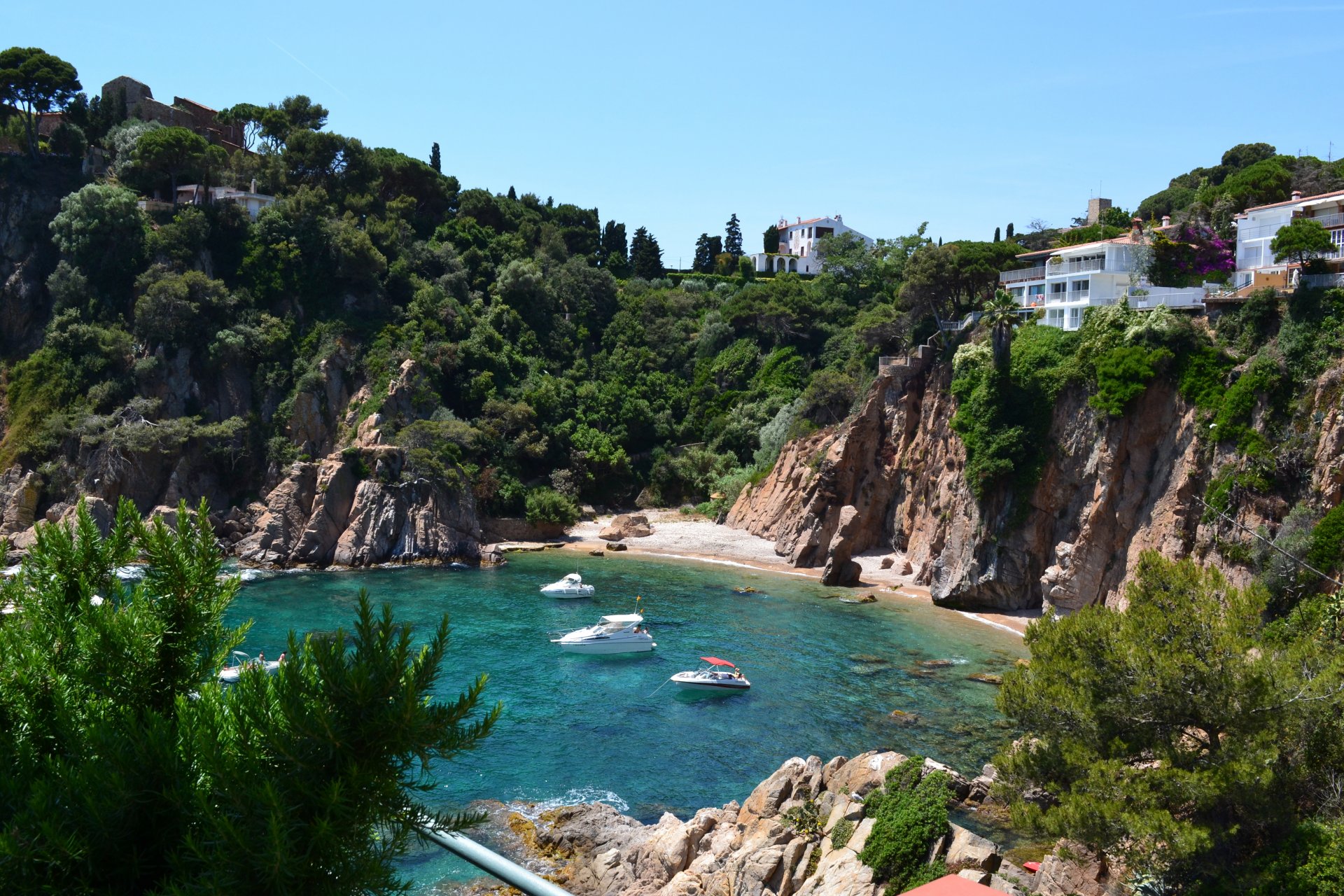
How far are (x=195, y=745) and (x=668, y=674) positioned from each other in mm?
27722

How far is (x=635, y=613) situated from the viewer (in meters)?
41.4

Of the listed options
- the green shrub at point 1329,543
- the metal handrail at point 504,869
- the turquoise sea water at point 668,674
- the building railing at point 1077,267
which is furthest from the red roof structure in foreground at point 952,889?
the building railing at point 1077,267

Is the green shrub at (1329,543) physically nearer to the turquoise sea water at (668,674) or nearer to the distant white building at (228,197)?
the turquoise sea water at (668,674)

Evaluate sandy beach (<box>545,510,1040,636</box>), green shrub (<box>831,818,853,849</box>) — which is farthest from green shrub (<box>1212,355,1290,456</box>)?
green shrub (<box>831,818,853,849</box>)

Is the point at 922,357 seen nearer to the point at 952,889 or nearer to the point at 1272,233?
the point at 1272,233

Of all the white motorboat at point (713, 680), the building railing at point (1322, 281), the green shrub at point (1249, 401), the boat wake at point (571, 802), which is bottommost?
the boat wake at point (571, 802)

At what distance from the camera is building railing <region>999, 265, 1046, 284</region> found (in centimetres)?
5059

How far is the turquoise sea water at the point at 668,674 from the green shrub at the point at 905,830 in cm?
612

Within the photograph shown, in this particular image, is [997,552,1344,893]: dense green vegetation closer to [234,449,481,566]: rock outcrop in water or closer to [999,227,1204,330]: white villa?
[999,227,1204,330]: white villa

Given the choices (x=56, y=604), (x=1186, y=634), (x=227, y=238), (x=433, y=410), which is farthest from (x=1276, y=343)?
(x=227, y=238)

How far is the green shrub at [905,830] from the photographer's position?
673 inches

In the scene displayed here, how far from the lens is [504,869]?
5.44 m

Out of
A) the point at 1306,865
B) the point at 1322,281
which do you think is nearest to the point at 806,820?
the point at 1306,865

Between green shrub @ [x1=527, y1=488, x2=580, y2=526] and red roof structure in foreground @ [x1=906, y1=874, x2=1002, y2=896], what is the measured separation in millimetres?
47420
